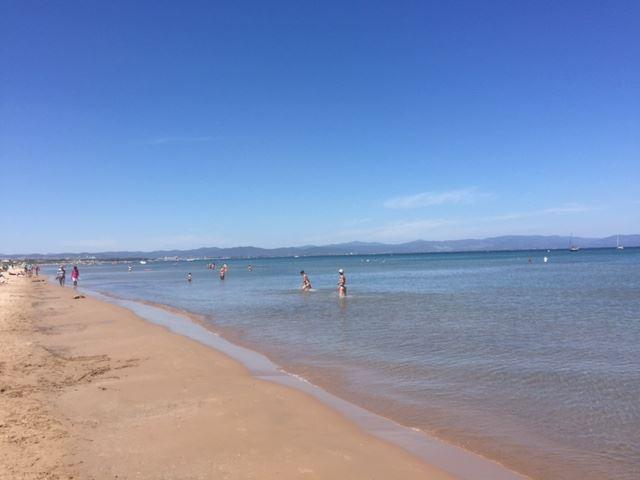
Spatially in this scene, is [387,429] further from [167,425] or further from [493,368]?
[493,368]

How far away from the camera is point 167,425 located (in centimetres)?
762

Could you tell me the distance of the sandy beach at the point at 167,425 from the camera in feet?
19.8

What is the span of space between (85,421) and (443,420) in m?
5.70

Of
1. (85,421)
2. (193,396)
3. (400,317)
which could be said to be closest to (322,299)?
(400,317)

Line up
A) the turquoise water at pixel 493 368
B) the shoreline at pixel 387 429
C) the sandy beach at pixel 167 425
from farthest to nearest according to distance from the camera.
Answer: the turquoise water at pixel 493 368
the shoreline at pixel 387 429
the sandy beach at pixel 167 425

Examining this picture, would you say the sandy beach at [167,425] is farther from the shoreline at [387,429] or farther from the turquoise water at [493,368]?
the turquoise water at [493,368]

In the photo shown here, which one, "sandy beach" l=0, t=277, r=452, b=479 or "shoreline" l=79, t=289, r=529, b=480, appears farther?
"shoreline" l=79, t=289, r=529, b=480

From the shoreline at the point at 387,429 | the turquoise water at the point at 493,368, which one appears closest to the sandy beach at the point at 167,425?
the shoreline at the point at 387,429

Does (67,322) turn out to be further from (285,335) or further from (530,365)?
(530,365)

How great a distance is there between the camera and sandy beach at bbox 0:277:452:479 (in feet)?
19.8

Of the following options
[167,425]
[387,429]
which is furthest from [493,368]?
[167,425]

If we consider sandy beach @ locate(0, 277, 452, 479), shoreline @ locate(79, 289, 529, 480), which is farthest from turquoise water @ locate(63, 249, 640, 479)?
sandy beach @ locate(0, 277, 452, 479)

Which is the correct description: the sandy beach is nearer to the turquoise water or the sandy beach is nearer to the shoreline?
the shoreline

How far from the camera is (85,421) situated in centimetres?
770
